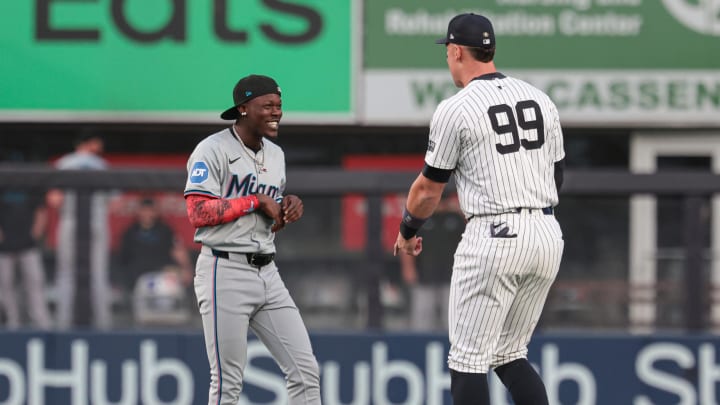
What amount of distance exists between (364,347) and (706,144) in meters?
4.61

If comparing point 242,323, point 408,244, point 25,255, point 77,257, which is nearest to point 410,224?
point 408,244

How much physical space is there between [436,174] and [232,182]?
939 mm

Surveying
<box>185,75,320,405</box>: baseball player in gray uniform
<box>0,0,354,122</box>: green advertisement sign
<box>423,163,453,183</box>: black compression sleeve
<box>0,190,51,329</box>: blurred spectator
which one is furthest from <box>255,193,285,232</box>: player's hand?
<box>0,0,354,122</box>: green advertisement sign

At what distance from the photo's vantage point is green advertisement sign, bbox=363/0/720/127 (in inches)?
384

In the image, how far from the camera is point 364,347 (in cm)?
659

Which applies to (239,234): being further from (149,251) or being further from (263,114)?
(149,251)

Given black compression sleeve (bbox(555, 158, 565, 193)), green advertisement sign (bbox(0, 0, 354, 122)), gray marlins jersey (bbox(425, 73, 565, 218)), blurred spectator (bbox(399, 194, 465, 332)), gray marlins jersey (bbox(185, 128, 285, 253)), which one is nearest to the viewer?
gray marlins jersey (bbox(425, 73, 565, 218))

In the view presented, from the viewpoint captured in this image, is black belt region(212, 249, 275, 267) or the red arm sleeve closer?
the red arm sleeve

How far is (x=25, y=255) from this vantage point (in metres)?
6.71

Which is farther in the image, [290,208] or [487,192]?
[290,208]

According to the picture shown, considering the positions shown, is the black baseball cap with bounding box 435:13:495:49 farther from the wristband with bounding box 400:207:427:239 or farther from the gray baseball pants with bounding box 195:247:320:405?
the gray baseball pants with bounding box 195:247:320:405

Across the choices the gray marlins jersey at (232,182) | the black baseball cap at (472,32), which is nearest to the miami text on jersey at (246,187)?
the gray marlins jersey at (232,182)

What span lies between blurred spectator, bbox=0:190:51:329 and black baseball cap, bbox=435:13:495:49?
10.5ft

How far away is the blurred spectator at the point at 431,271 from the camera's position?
6.66 metres
